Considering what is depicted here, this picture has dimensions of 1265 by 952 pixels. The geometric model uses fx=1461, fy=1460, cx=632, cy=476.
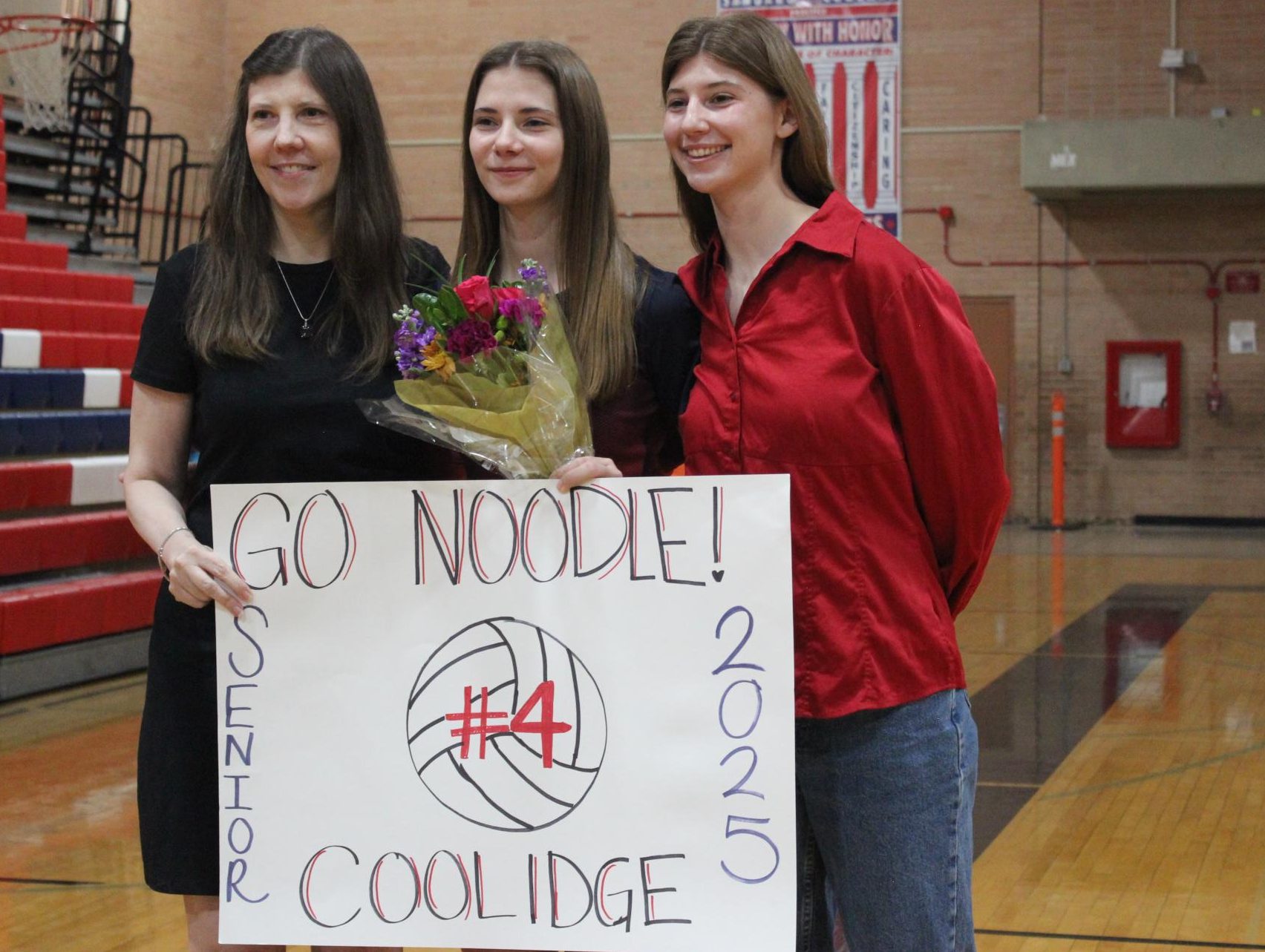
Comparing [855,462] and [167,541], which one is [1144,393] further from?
[167,541]

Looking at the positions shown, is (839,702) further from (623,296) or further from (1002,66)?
(1002,66)

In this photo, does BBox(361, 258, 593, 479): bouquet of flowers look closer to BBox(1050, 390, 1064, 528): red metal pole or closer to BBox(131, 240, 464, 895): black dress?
BBox(131, 240, 464, 895): black dress

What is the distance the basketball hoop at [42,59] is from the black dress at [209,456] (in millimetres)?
5761

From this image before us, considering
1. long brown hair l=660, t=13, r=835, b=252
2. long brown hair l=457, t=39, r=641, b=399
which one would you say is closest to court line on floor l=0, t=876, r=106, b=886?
long brown hair l=457, t=39, r=641, b=399

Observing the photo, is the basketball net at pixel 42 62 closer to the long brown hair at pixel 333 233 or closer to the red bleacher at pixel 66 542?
the red bleacher at pixel 66 542

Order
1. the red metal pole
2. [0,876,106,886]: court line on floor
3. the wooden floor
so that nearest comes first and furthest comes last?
the wooden floor, [0,876,106,886]: court line on floor, the red metal pole

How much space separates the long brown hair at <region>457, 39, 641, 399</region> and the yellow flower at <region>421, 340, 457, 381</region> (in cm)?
16

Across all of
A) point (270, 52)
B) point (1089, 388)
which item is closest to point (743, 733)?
point (270, 52)

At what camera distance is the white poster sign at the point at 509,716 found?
61.6 inches

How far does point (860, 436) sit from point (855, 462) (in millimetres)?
28

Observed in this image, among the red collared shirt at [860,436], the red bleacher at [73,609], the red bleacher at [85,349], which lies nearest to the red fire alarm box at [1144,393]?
the red bleacher at [85,349]

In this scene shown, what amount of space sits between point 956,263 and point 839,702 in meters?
10.6

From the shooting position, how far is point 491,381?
5.21 ft

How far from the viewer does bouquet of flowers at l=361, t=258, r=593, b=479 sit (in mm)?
1574
